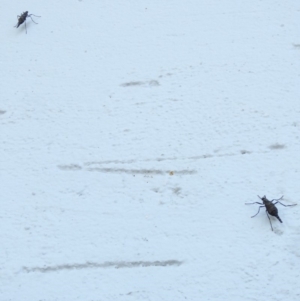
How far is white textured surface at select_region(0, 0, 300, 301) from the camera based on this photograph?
148 cm

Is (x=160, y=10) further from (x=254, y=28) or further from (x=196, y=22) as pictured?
(x=254, y=28)

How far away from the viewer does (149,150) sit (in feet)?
5.57

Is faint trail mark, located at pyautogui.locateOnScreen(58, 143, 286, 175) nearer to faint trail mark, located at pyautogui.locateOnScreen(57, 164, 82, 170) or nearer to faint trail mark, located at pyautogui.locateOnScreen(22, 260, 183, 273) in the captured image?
faint trail mark, located at pyautogui.locateOnScreen(57, 164, 82, 170)

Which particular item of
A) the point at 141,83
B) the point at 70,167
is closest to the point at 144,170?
the point at 70,167

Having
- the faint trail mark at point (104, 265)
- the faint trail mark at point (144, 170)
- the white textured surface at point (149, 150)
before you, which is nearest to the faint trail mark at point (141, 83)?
the white textured surface at point (149, 150)

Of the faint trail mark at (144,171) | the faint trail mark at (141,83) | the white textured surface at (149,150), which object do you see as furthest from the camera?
the faint trail mark at (141,83)

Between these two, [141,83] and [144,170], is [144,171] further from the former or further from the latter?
[141,83]

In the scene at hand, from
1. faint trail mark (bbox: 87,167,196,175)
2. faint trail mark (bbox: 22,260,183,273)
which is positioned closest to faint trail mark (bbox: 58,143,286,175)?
faint trail mark (bbox: 87,167,196,175)

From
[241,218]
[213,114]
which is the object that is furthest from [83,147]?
[241,218]

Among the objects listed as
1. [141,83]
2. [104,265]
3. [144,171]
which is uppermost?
[141,83]

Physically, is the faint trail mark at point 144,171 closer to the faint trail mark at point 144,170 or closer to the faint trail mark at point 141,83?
the faint trail mark at point 144,170

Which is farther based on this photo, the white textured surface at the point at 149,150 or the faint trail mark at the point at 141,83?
the faint trail mark at the point at 141,83

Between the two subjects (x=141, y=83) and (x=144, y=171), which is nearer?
(x=144, y=171)

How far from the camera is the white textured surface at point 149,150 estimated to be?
4.87 feet
